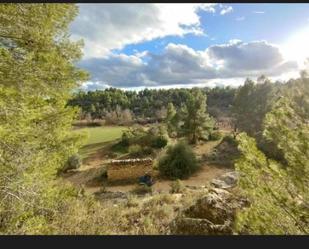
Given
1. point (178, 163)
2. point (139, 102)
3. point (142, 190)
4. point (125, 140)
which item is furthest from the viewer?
point (139, 102)

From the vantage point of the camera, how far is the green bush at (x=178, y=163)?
19.7 m

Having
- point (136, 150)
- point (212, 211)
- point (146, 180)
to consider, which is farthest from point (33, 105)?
point (136, 150)

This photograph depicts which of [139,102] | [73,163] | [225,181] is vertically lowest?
[73,163]

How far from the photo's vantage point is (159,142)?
27.0 m

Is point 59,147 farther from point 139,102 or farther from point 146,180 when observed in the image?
point 139,102

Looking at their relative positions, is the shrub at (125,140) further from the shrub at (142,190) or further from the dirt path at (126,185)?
the shrub at (142,190)

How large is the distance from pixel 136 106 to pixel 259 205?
201ft

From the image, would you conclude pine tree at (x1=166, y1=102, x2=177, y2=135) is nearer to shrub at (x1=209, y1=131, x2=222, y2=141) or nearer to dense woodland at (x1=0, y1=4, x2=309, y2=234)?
shrub at (x1=209, y1=131, x2=222, y2=141)

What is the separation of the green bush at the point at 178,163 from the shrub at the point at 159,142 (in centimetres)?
548

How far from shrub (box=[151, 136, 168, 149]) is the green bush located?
216 inches

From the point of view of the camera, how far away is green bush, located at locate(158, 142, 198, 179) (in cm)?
1972

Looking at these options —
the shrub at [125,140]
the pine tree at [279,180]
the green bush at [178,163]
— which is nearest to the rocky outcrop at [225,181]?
the green bush at [178,163]

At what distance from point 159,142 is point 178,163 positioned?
23.2 ft

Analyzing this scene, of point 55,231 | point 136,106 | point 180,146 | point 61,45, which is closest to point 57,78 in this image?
point 61,45
